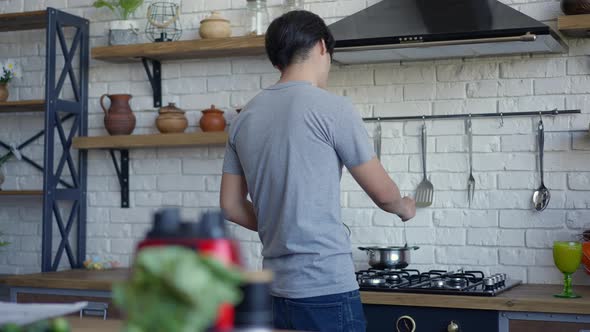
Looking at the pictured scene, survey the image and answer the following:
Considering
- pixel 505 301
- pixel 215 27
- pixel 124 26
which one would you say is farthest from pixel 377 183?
pixel 124 26

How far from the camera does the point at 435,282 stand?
308cm

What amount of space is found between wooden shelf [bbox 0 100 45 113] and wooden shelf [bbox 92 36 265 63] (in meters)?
0.36

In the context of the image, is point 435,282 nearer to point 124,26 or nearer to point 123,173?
point 123,173

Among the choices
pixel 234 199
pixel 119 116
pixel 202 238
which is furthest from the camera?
pixel 119 116

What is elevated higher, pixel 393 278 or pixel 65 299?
pixel 393 278

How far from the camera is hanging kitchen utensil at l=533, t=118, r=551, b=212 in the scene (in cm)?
337

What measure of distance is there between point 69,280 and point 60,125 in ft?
2.79

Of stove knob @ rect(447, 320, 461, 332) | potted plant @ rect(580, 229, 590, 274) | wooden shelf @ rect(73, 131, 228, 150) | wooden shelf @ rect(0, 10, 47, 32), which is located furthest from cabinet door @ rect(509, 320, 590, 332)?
wooden shelf @ rect(0, 10, 47, 32)

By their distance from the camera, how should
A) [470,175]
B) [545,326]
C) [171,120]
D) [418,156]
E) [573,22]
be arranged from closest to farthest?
[545,326] → [573,22] → [470,175] → [418,156] → [171,120]

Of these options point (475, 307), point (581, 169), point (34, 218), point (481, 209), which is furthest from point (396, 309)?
point (34, 218)

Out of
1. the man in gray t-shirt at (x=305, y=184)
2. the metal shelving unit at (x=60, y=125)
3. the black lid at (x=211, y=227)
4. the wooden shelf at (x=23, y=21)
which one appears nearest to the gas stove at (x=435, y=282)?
the man in gray t-shirt at (x=305, y=184)

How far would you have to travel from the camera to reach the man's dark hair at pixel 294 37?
7.61 feet

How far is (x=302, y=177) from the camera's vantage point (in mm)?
2225

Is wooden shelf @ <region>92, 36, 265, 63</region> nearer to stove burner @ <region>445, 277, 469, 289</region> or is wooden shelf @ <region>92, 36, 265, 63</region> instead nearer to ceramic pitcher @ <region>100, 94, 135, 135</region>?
ceramic pitcher @ <region>100, 94, 135, 135</region>
